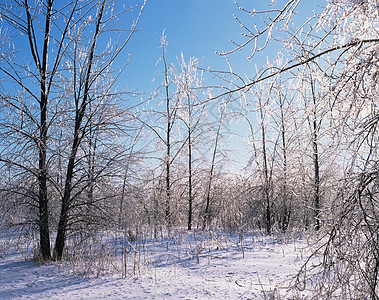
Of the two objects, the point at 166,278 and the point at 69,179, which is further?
the point at 69,179

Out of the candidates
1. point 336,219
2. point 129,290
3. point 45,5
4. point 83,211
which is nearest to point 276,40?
point 336,219

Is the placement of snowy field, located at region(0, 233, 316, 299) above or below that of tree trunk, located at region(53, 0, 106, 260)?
below

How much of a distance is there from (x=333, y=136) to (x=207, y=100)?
1032 mm

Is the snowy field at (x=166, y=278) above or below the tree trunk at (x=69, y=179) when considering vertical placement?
below

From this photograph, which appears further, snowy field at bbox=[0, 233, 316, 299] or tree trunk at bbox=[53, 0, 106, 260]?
tree trunk at bbox=[53, 0, 106, 260]

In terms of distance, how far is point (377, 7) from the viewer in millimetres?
2221

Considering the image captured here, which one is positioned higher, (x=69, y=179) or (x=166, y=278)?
(x=69, y=179)

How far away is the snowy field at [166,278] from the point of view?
3.56 metres

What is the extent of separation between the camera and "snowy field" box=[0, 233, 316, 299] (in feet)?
11.7

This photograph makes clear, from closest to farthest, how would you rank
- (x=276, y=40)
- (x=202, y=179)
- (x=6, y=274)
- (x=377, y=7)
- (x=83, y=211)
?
1. (x=377, y=7)
2. (x=276, y=40)
3. (x=6, y=274)
4. (x=83, y=211)
5. (x=202, y=179)

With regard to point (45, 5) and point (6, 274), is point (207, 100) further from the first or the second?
point (45, 5)

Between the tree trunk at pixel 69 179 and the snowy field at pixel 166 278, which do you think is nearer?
the snowy field at pixel 166 278

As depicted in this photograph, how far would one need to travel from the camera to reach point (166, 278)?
13.9 feet

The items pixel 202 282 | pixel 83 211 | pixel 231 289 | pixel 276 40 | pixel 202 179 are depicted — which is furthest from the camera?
pixel 202 179
